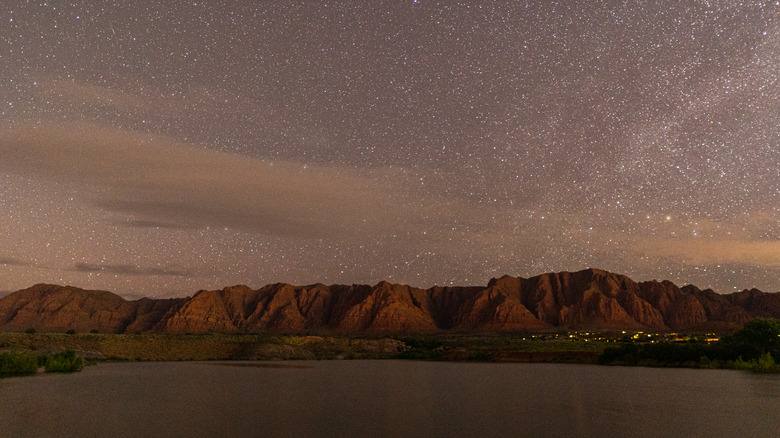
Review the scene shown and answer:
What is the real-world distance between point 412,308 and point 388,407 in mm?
144833

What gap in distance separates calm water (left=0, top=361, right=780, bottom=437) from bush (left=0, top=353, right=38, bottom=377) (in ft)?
12.4

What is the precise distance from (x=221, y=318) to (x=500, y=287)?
90.4 meters

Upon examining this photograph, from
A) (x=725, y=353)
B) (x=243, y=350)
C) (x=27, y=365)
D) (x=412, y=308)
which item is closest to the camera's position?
(x=27, y=365)

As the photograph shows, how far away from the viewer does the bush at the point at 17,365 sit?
37.0 m

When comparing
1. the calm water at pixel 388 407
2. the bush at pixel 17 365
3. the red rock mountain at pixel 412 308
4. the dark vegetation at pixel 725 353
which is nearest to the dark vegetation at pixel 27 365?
the bush at pixel 17 365

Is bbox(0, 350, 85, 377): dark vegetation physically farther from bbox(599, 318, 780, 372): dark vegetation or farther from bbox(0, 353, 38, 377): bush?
bbox(599, 318, 780, 372): dark vegetation

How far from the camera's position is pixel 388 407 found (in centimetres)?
2186

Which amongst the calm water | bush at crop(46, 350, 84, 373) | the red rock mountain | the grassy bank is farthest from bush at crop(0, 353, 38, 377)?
the red rock mountain

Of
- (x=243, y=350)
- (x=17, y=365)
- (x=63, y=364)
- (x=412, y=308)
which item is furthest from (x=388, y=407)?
(x=412, y=308)

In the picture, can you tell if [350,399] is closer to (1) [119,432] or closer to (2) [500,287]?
(1) [119,432]

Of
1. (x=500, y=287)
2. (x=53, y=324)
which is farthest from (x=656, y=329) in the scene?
(x=53, y=324)

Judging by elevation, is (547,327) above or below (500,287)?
below

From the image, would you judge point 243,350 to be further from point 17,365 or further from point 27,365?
point 17,365

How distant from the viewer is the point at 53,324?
493ft
